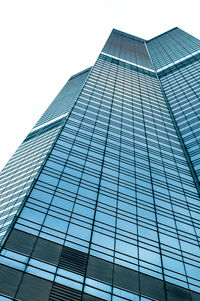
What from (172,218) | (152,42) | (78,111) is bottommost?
(172,218)

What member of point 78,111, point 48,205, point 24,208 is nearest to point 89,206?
point 48,205

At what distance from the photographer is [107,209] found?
84.0 feet

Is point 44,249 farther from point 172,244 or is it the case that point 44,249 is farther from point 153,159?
point 153,159

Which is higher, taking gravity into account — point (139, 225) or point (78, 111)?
point (78, 111)

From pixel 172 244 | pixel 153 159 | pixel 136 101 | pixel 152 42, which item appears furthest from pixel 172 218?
pixel 152 42

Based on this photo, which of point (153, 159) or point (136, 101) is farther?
point (136, 101)

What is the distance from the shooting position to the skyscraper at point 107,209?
18516mm

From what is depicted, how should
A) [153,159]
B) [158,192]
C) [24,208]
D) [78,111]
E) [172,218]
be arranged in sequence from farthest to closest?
1. [78,111]
2. [153,159]
3. [158,192]
4. [172,218]
5. [24,208]

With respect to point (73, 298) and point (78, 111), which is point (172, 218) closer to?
point (73, 298)

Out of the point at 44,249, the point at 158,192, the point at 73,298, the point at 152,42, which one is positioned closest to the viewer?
the point at 73,298

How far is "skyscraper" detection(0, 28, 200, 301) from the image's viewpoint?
60.7ft

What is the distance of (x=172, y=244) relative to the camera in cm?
2438

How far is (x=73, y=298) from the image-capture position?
55.7 feet

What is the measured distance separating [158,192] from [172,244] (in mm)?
6895
